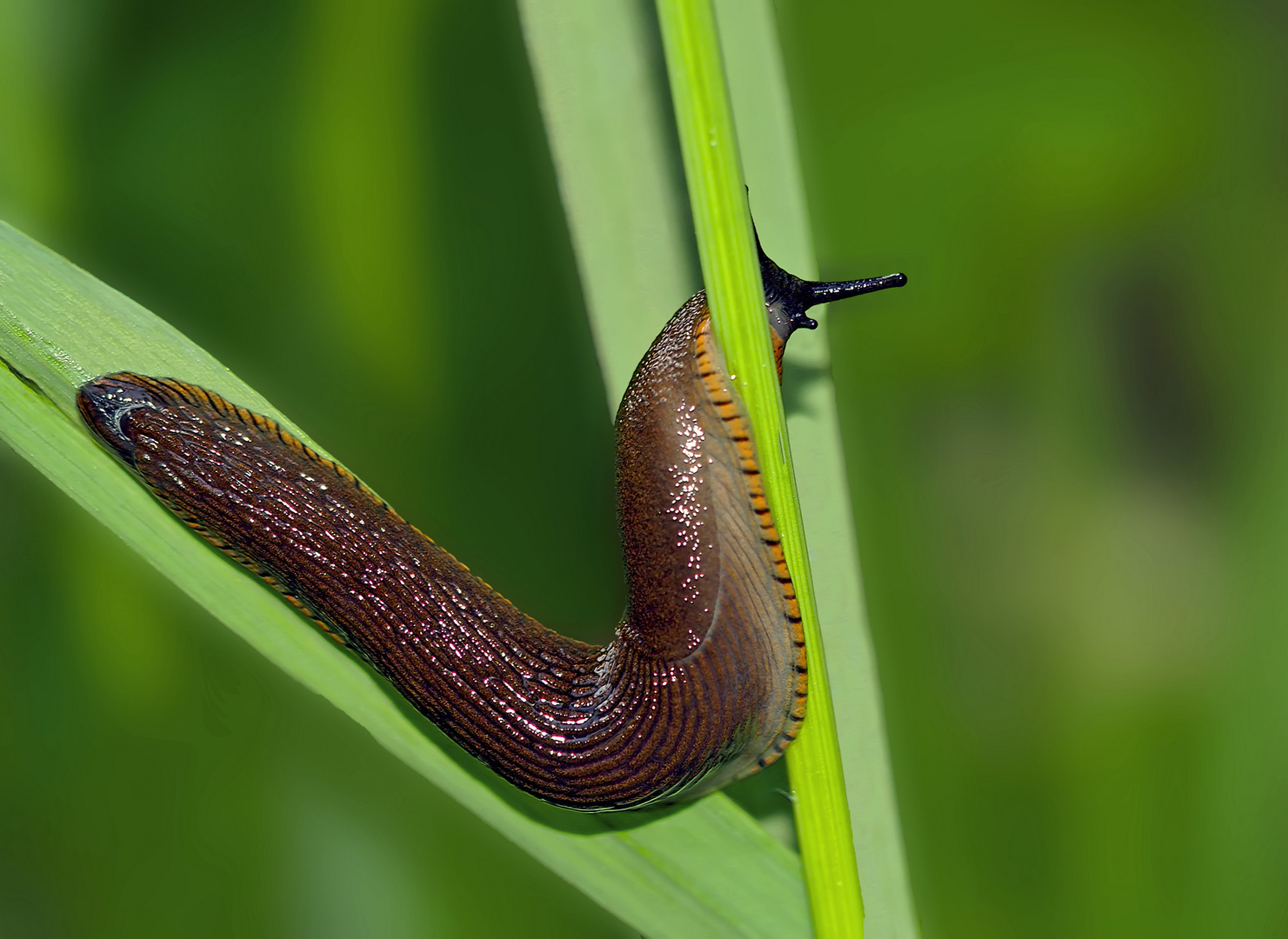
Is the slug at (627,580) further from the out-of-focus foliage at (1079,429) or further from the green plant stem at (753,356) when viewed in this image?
the out-of-focus foliage at (1079,429)

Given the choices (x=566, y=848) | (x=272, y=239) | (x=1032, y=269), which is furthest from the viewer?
(x=272, y=239)

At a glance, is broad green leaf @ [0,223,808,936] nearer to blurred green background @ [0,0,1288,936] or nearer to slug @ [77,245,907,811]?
slug @ [77,245,907,811]

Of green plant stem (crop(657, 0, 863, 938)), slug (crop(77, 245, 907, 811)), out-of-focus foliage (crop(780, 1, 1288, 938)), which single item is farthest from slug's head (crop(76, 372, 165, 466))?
out-of-focus foliage (crop(780, 1, 1288, 938))

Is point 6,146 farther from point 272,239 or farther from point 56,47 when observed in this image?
point 272,239

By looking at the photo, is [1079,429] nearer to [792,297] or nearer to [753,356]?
[792,297]

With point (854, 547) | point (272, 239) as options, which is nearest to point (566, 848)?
point (854, 547)

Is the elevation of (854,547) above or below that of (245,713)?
above

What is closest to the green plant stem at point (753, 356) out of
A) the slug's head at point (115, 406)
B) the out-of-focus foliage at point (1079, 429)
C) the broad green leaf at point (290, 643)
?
the broad green leaf at point (290, 643)
